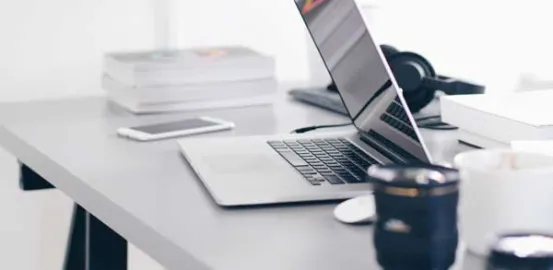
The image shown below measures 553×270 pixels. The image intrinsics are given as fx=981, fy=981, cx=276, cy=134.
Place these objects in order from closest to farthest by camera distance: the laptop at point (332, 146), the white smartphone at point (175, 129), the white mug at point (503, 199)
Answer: the white mug at point (503, 199) < the laptop at point (332, 146) < the white smartphone at point (175, 129)

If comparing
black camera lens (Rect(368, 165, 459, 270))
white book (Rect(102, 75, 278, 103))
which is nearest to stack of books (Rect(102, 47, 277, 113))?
white book (Rect(102, 75, 278, 103))

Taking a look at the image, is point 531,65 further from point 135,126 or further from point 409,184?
point 409,184

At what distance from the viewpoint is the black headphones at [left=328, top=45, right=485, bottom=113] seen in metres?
1.49

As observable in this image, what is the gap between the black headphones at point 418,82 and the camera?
149 cm

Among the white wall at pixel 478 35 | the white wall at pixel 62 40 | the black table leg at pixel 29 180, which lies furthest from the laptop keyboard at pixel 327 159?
the white wall at pixel 478 35

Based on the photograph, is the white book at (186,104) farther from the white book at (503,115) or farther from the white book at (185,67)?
the white book at (503,115)

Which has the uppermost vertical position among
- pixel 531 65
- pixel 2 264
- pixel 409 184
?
pixel 409 184

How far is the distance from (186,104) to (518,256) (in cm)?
111

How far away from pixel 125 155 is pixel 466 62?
1.23 m

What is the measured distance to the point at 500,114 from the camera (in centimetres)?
119

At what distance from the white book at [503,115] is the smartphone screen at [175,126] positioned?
359mm

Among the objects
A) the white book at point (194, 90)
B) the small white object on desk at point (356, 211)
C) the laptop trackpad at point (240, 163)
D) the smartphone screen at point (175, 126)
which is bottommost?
the smartphone screen at point (175, 126)

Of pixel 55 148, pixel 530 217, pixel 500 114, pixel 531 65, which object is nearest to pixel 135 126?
pixel 55 148

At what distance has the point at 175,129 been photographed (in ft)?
4.64
